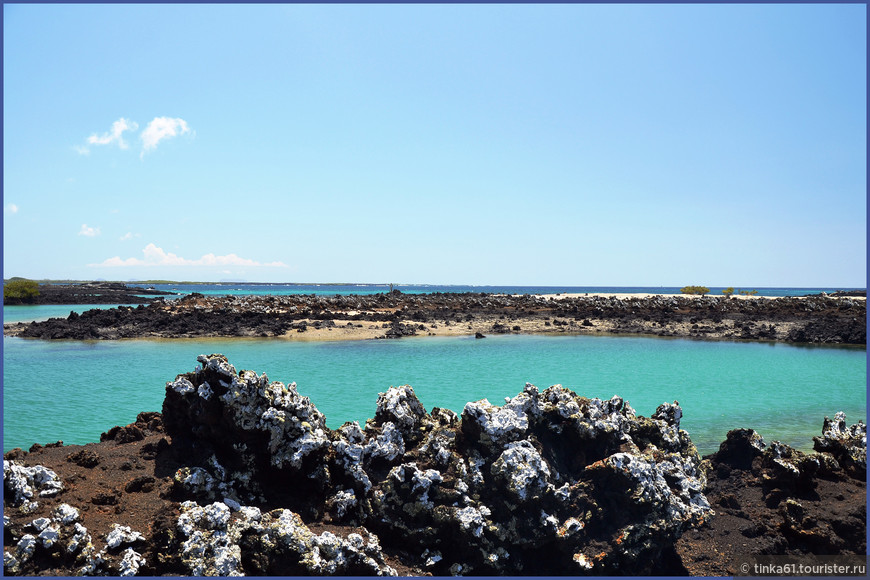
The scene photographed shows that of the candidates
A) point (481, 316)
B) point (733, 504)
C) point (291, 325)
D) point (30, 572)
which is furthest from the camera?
point (481, 316)

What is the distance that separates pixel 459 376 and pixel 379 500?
13279mm

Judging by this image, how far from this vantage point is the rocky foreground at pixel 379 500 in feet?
17.8

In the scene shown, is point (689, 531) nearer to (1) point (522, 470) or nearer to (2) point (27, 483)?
(1) point (522, 470)

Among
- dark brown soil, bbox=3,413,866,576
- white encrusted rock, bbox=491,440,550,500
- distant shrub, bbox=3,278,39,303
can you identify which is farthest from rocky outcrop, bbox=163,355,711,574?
distant shrub, bbox=3,278,39,303

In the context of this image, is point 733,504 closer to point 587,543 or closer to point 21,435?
point 587,543

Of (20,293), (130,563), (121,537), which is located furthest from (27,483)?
(20,293)

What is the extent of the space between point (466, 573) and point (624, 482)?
242 centimetres

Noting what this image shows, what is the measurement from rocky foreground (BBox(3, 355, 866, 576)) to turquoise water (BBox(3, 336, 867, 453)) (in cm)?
491

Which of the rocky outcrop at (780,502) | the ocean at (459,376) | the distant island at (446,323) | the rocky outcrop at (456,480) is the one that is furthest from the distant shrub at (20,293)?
the rocky outcrop at (780,502)

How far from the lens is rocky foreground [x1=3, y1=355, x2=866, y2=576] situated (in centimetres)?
541

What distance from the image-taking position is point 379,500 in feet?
21.3

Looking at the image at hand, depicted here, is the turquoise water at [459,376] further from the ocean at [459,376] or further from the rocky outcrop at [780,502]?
the rocky outcrop at [780,502]

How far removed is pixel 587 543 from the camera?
645 cm


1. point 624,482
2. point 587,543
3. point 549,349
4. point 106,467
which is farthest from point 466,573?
point 549,349
